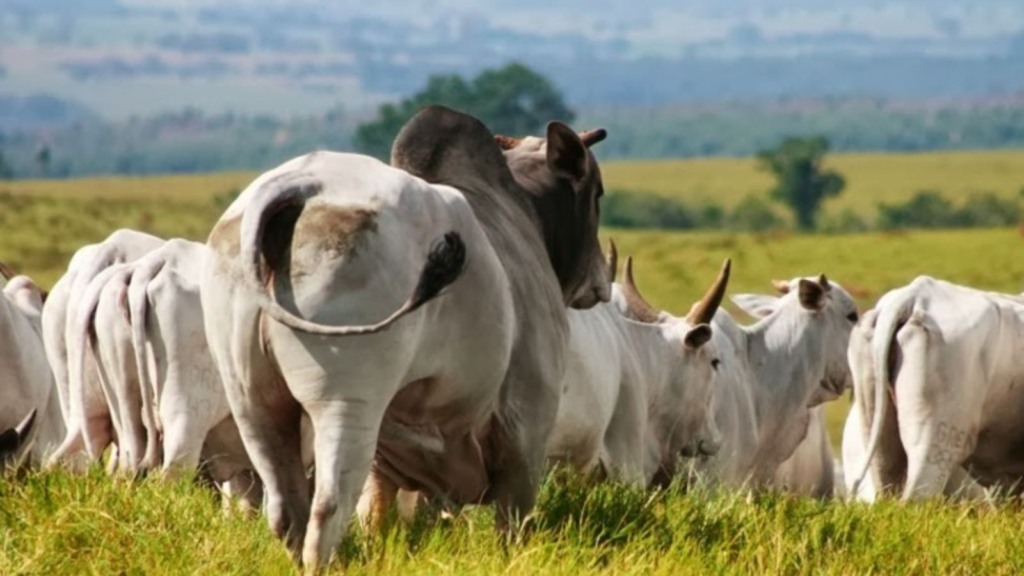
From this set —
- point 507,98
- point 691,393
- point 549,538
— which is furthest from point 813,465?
point 507,98

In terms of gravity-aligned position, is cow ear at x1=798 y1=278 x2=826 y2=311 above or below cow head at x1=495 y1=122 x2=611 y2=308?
below

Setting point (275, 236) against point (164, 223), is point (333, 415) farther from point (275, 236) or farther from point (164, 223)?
point (164, 223)

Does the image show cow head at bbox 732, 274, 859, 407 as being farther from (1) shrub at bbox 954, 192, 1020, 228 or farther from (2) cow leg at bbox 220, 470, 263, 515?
(1) shrub at bbox 954, 192, 1020, 228

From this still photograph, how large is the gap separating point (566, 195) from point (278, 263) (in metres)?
2.40

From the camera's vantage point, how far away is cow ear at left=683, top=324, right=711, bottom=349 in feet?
42.1

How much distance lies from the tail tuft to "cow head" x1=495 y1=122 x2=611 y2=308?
1832mm

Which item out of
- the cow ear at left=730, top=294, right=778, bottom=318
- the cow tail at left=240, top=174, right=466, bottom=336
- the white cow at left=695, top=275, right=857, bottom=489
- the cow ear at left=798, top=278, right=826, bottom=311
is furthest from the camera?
the cow ear at left=730, top=294, right=778, bottom=318

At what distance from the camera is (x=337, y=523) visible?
6.90 m

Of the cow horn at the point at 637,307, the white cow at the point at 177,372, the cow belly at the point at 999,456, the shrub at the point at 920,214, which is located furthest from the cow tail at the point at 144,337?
the shrub at the point at 920,214

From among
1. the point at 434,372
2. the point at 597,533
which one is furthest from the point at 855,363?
the point at 434,372

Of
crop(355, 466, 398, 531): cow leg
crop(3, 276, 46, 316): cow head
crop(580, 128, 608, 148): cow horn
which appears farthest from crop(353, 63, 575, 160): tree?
crop(355, 466, 398, 531): cow leg

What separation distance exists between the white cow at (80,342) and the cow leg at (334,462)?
392 cm

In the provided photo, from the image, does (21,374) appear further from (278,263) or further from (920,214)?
(920,214)

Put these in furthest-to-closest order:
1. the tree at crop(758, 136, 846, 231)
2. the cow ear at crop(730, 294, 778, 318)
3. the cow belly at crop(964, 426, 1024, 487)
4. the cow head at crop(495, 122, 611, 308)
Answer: the tree at crop(758, 136, 846, 231), the cow ear at crop(730, 294, 778, 318), the cow belly at crop(964, 426, 1024, 487), the cow head at crop(495, 122, 611, 308)
